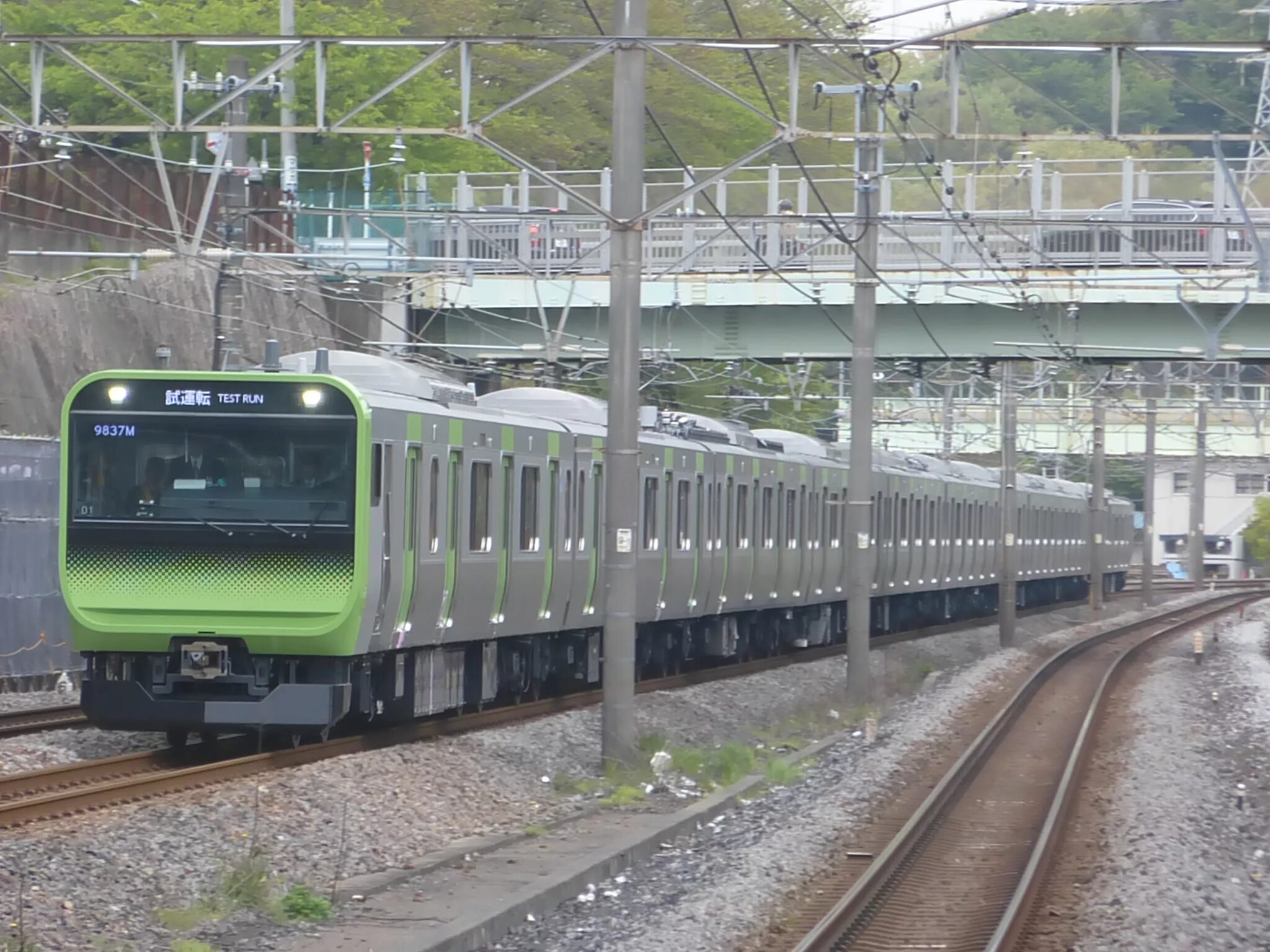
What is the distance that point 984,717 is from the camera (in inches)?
906

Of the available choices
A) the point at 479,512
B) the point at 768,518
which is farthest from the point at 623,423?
the point at 768,518

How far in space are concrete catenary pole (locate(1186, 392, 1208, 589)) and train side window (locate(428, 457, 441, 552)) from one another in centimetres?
3410

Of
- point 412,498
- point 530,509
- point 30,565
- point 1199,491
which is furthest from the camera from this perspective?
point 1199,491

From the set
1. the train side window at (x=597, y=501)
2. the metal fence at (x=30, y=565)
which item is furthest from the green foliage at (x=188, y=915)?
the train side window at (x=597, y=501)

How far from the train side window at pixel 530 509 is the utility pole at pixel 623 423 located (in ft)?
8.92

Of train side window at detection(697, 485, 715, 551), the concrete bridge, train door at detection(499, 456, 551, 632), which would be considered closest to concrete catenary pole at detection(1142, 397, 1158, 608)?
the concrete bridge

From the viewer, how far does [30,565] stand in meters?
19.9

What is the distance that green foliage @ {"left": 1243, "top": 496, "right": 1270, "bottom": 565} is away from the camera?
268ft

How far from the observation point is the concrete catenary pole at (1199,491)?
55.2 meters

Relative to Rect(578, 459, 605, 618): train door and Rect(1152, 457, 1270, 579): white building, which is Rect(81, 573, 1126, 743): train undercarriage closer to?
Rect(578, 459, 605, 618): train door

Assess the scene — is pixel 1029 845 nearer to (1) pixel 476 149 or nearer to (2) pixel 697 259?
(2) pixel 697 259

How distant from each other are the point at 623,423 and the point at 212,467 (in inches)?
127

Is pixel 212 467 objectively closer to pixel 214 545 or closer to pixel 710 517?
pixel 214 545

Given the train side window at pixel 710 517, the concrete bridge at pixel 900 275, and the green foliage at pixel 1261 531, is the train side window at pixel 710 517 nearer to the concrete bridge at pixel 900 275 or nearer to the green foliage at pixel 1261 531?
the concrete bridge at pixel 900 275
